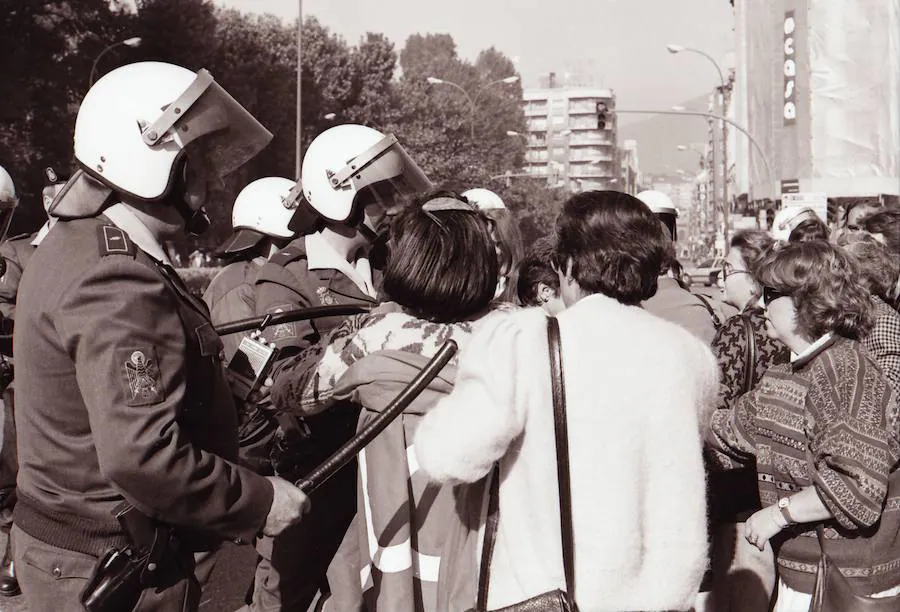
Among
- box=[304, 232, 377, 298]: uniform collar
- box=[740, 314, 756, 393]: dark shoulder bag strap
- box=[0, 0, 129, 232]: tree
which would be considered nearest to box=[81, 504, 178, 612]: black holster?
box=[304, 232, 377, 298]: uniform collar

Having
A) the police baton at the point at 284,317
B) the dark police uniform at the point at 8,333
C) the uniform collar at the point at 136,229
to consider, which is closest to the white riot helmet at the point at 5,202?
the dark police uniform at the point at 8,333

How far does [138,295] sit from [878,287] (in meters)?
3.50

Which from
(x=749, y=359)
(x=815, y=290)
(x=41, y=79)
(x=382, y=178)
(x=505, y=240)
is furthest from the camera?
(x=41, y=79)

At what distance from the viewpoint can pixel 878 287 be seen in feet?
15.6

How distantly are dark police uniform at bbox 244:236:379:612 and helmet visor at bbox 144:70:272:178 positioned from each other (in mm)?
811

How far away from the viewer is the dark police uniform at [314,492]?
3.70 metres

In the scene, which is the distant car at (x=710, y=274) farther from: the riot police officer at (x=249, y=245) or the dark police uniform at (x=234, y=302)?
the dark police uniform at (x=234, y=302)

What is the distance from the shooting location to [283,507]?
2.61 meters

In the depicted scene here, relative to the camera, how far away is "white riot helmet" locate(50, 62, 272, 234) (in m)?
2.65

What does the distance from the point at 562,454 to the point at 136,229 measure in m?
1.18

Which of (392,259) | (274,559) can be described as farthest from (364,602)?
(392,259)

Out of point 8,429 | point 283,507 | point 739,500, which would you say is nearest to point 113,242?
point 283,507

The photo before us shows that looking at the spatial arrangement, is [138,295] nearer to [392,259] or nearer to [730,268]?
[392,259]

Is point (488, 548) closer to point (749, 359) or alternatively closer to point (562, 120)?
point (749, 359)
